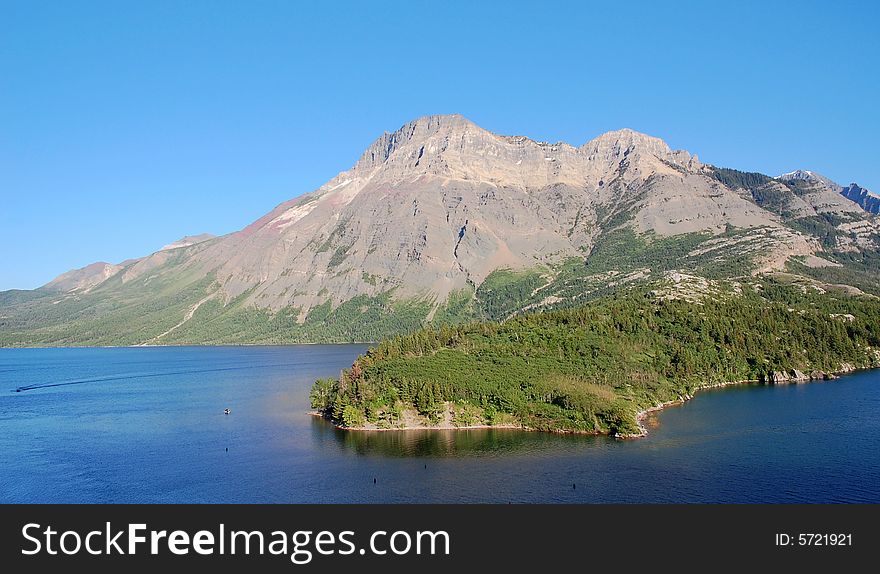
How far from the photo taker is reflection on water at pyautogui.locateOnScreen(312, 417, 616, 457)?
336 feet

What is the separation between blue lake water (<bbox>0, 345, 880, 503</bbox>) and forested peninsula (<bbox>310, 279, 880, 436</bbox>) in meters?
5.43

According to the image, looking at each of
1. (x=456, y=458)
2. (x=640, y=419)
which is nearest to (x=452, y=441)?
(x=456, y=458)

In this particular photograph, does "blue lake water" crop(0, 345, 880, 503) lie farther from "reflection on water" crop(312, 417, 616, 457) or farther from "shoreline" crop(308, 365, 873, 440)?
"shoreline" crop(308, 365, 873, 440)

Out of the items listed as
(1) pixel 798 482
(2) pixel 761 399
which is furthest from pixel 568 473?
(2) pixel 761 399

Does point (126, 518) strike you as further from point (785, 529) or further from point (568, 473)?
point (568, 473)

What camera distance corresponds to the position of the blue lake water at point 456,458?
81.8 m

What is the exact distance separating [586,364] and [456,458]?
5324cm

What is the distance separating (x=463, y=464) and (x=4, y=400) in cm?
13708

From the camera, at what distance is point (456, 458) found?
98.2 metres

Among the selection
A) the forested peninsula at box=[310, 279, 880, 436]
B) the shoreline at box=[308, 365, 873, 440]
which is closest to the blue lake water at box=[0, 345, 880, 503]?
the shoreline at box=[308, 365, 873, 440]

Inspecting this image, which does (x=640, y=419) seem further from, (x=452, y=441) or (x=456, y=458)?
(x=456, y=458)

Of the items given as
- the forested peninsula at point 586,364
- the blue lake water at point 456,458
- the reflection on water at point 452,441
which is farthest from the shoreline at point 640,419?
the blue lake water at point 456,458

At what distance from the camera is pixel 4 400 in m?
174

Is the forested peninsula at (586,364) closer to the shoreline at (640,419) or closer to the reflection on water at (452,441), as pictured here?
the shoreline at (640,419)
